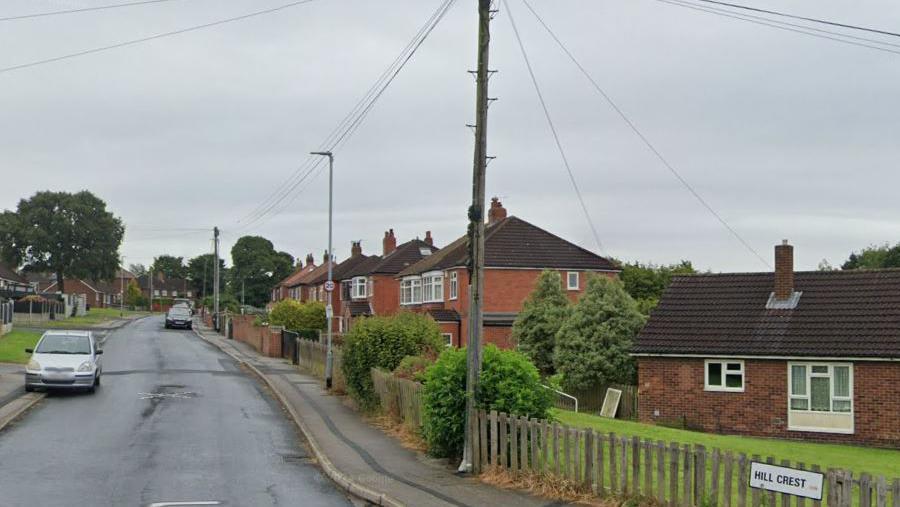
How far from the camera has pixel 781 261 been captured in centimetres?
3322

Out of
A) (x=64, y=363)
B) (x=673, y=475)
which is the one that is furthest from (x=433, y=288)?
(x=673, y=475)

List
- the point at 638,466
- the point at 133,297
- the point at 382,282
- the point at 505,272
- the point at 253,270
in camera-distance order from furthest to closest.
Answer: the point at 133,297
the point at 253,270
the point at 382,282
the point at 505,272
the point at 638,466

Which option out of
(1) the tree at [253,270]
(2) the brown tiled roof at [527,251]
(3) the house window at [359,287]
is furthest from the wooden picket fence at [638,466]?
(1) the tree at [253,270]

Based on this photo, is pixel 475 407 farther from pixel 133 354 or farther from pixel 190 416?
pixel 133 354

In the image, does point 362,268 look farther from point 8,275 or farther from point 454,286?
point 8,275

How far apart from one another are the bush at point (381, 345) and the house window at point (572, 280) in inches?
1126

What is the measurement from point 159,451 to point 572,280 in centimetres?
3714

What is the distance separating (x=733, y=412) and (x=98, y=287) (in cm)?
14492

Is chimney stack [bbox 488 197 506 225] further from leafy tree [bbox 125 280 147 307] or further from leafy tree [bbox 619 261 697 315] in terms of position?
leafy tree [bbox 125 280 147 307]

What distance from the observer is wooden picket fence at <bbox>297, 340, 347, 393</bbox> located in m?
28.6

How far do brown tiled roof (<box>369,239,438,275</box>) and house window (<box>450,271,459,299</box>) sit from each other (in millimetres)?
16540

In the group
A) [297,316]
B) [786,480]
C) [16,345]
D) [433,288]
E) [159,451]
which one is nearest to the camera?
[786,480]

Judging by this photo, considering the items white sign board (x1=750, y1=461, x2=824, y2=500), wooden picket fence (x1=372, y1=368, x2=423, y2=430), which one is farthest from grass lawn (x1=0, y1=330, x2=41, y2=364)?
white sign board (x1=750, y1=461, x2=824, y2=500)

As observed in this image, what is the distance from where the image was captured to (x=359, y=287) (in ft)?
243
